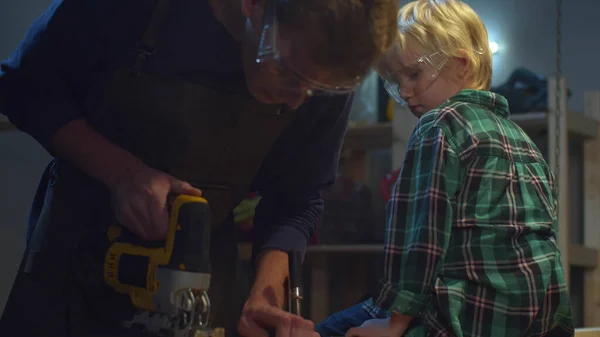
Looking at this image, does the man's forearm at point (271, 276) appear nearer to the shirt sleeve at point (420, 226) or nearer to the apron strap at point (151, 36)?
the shirt sleeve at point (420, 226)

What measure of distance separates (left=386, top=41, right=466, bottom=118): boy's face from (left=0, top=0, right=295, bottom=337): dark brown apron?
0.34 meters

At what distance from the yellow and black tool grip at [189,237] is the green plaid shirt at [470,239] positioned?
1.33 ft

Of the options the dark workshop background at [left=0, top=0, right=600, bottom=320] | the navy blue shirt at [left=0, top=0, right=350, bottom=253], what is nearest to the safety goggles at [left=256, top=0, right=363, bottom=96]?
the navy blue shirt at [left=0, top=0, right=350, bottom=253]

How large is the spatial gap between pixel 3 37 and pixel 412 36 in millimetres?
1473

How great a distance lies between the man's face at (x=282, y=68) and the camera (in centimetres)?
103

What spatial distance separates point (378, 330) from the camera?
1335 millimetres

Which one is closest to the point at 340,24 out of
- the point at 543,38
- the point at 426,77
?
the point at 426,77

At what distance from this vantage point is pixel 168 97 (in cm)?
117

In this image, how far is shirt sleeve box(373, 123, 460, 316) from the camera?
1.29m

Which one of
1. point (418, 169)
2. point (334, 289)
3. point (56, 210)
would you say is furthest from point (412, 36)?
point (334, 289)

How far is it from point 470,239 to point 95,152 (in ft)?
2.05

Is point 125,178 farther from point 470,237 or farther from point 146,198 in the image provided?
point 470,237

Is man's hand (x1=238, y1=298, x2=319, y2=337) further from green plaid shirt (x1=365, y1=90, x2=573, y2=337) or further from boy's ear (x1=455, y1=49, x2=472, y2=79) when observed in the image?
boy's ear (x1=455, y1=49, x2=472, y2=79)

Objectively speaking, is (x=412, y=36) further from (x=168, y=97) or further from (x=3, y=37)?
(x=3, y=37)
